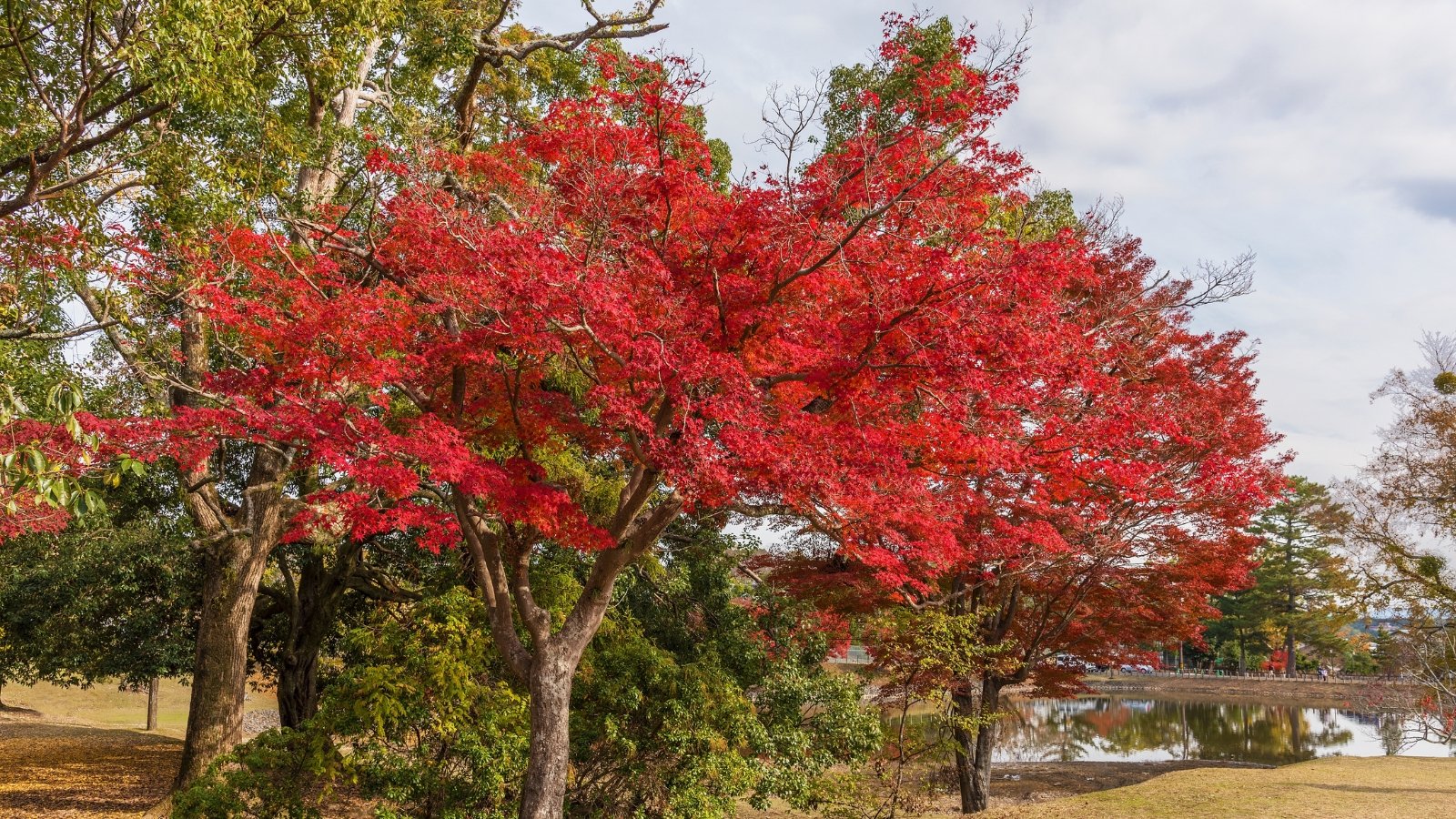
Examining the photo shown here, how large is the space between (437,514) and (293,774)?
267cm

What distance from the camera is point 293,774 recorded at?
7664mm

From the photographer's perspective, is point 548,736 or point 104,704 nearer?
point 548,736

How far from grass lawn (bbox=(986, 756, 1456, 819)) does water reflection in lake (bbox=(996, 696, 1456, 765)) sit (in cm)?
601

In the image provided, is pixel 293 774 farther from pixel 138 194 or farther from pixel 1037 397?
pixel 1037 397

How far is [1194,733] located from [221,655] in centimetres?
2861

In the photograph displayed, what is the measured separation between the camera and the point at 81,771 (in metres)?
11.1

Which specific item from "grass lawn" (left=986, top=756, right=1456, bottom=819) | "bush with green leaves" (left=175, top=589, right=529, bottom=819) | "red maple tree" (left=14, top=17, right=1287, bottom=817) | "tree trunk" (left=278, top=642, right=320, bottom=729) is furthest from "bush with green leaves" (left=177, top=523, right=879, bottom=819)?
"grass lawn" (left=986, top=756, right=1456, bottom=819)

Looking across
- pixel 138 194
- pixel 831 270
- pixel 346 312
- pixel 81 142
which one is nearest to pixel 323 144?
pixel 138 194

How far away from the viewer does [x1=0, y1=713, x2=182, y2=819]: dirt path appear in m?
9.34

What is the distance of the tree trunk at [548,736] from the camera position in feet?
23.6

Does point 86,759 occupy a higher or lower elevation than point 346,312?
lower

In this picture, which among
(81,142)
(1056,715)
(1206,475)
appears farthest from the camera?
(1056,715)

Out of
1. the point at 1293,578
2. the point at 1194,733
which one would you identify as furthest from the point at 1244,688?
the point at 1194,733

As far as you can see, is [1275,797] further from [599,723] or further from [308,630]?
[308,630]
